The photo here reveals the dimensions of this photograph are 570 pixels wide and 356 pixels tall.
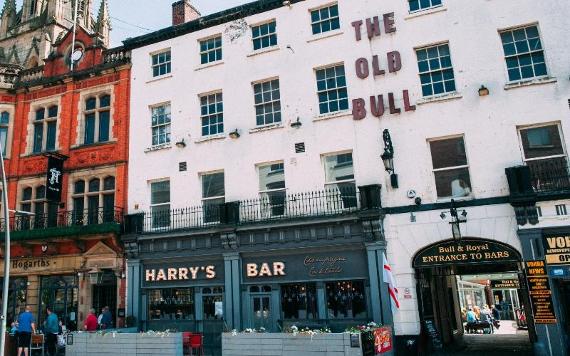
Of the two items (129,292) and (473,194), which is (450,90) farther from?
(129,292)

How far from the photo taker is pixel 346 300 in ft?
52.2

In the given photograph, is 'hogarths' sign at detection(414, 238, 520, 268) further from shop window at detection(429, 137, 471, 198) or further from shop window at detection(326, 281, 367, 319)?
shop window at detection(326, 281, 367, 319)

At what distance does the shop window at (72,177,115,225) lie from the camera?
2044cm

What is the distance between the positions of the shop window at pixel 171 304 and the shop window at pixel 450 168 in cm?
1051

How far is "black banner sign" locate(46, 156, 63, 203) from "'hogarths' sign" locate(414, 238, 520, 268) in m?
15.9

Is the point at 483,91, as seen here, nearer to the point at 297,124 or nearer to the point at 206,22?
the point at 297,124

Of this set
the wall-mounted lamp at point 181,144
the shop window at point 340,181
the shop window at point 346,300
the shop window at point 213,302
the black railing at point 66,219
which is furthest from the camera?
the black railing at point 66,219

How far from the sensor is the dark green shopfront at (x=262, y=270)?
15672mm

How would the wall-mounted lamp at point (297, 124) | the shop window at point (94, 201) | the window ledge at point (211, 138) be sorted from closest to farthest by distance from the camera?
the wall-mounted lamp at point (297, 124)
the window ledge at point (211, 138)
the shop window at point (94, 201)

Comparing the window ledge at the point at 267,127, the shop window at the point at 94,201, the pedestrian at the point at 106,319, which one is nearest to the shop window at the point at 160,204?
the shop window at the point at 94,201

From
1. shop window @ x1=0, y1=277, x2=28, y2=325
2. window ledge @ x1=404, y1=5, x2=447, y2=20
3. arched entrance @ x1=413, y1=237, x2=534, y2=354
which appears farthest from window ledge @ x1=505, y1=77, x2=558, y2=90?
shop window @ x1=0, y1=277, x2=28, y2=325

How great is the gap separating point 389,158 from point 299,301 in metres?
6.13

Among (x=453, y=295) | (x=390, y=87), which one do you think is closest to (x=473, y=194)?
(x=390, y=87)

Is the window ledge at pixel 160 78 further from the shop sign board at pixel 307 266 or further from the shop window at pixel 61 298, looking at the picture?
the shop window at pixel 61 298
